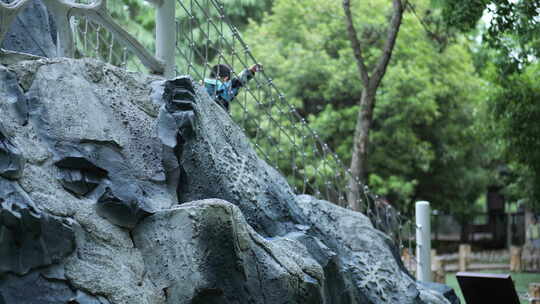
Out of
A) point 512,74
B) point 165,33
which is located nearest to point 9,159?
point 165,33

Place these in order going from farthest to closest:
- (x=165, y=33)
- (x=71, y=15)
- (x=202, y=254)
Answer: (x=165, y=33), (x=71, y=15), (x=202, y=254)

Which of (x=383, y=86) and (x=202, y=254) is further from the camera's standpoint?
(x=383, y=86)

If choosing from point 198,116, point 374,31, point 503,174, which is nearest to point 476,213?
point 503,174

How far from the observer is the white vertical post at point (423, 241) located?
6.86 metres

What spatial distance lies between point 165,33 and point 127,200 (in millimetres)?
1478

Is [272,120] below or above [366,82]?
below

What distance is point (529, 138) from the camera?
11391 millimetres

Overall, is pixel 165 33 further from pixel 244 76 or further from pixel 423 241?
pixel 423 241

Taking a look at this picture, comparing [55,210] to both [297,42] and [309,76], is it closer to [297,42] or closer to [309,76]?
[309,76]

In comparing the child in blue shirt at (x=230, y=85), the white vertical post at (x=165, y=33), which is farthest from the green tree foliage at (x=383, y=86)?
the white vertical post at (x=165, y=33)

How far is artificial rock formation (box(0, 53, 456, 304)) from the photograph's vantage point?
2.80 meters

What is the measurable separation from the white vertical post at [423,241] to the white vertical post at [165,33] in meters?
3.39

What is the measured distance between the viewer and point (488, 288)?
4.80m

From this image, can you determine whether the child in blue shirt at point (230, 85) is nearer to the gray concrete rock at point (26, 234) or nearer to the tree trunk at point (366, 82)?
the gray concrete rock at point (26, 234)
